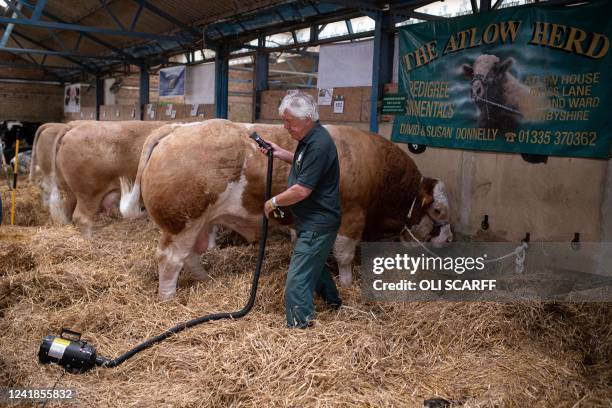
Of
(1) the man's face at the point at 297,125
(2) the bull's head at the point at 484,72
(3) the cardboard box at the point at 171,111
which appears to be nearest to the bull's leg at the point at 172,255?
(1) the man's face at the point at 297,125

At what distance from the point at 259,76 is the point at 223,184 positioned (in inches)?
213

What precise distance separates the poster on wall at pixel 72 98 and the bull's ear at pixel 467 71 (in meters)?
15.3

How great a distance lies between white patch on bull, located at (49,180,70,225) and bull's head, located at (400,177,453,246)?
16.2ft

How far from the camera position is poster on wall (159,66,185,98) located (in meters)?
11.5

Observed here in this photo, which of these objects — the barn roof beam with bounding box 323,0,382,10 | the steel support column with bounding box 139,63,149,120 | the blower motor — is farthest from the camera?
the steel support column with bounding box 139,63,149,120

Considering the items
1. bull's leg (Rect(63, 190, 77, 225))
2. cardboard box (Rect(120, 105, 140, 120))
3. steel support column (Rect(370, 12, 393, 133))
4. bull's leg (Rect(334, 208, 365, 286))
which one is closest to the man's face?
bull's leg (Rect(334, 208, 365, 286))

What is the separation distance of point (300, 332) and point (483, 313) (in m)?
1.44

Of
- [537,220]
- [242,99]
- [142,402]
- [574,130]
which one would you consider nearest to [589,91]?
[574,130]

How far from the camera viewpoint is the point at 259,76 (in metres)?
9.62

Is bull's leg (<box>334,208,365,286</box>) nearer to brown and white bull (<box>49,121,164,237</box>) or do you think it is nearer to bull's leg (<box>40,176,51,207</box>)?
brown and white bull (<box>49,121,164,237</box>)

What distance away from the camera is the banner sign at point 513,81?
15.9ft

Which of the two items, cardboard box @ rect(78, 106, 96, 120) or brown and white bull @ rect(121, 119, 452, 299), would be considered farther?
cardboard box @ rect(78, 106, 96, 120)

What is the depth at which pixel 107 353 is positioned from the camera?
3766 mm

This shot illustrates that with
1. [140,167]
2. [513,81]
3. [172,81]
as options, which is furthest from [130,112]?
[513,81]
